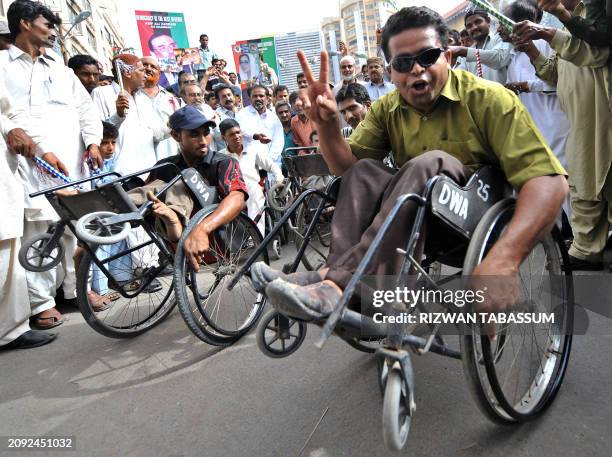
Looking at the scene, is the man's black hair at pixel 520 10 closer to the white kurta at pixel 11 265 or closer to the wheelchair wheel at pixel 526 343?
the wheelchair wheel at pixel 526 343

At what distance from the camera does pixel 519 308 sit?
4.72ft

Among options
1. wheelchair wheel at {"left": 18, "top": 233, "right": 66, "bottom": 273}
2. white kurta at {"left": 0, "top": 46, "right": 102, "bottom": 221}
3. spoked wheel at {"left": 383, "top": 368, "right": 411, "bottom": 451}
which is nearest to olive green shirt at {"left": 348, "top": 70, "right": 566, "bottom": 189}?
spoked wheel at {"left": 383, "top": 368, "right": 411, "bottom": 451}

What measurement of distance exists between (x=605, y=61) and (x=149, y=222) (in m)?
2.89

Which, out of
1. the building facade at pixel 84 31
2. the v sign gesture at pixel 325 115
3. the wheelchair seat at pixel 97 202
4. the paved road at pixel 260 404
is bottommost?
the paved road at pixel 260 404

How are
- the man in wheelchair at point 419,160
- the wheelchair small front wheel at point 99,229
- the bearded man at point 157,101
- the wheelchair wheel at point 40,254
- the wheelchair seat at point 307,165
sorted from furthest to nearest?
the bearded man at point 157,101, the wheelchair seat at point 307,165, the wheelchair wheel at point 40,254, the wheelchair small front wheel at point 99,229, the man in wheelchair at point 419,160

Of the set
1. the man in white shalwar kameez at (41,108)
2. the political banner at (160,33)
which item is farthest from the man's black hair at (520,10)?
the political banner at (160,33)

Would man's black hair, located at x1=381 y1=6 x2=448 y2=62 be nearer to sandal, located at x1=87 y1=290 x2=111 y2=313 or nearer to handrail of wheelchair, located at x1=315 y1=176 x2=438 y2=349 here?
handrail of wheelchair, located at x1=315 y1=176 x2=438 y2=349

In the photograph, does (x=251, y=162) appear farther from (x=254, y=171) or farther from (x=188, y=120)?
(x=188, y=120)

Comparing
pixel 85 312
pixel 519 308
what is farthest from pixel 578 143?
pixel 85 312

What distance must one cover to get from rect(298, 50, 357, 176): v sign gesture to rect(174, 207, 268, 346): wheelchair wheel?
92 cm

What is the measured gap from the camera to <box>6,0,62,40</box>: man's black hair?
2.94 metres

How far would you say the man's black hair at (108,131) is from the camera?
13.0 feet

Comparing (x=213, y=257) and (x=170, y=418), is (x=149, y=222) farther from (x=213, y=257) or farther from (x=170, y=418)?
(x=170, y=418)

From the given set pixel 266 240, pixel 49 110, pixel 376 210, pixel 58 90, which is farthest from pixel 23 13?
pixel 376 210
